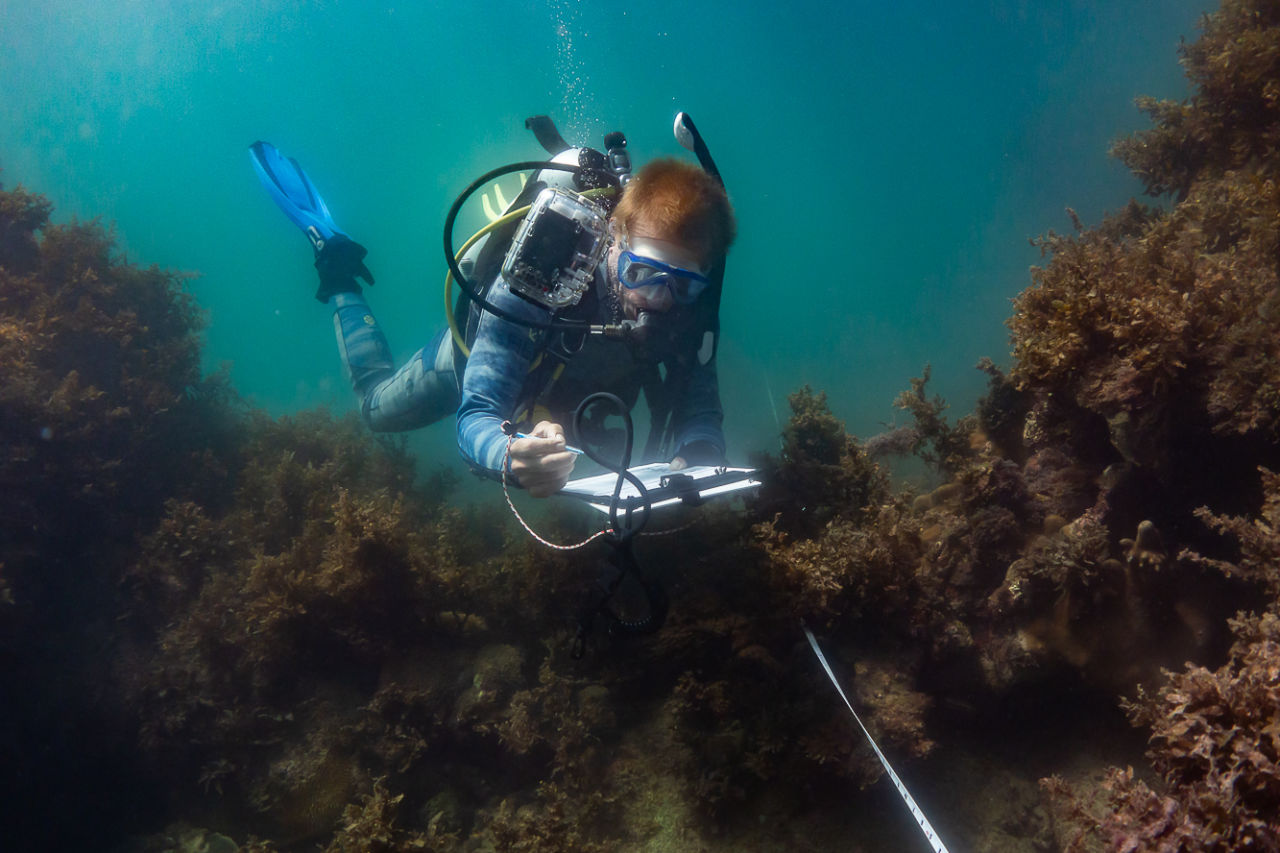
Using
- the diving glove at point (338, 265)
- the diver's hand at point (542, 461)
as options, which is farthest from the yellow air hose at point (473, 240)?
the diving glove at point (338, 265)

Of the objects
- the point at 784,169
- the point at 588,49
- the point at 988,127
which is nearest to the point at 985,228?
the point at 988,127

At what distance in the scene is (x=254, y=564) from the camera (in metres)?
4.46

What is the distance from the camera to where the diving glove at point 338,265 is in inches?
267

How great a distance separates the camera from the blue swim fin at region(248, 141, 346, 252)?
6926 mm

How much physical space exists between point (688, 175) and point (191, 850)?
20.0 feet

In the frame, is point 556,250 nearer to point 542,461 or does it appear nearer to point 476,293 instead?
point 476,293

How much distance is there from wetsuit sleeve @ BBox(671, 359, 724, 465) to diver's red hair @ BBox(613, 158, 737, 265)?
1203mm

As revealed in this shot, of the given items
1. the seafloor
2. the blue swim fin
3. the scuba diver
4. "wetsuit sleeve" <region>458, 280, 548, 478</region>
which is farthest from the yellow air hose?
the blue swim fin

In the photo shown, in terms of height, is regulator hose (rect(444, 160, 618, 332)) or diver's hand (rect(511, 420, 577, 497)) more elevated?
regulator hose (rect(444, 160, 618, 332))

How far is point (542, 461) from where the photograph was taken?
2355 mm

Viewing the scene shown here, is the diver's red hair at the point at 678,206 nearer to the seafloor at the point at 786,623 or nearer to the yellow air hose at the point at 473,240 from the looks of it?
the yellow air hose at the point at 473,240

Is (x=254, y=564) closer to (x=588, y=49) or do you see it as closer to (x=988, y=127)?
(x=588, y=49)

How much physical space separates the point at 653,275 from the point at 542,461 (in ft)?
4.96

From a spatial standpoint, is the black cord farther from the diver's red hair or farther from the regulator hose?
the diver's red hair
